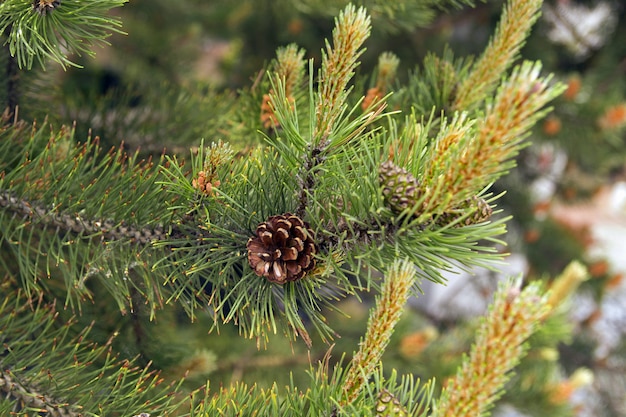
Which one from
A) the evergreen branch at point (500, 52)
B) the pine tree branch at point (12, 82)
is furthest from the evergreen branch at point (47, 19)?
the evergreen branch at point (500, 52)

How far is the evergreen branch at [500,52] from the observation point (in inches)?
12.9

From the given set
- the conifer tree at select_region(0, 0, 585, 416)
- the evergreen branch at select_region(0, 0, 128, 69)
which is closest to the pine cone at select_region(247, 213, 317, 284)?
the conifer tree at select_region(0, 0, 585, 416)

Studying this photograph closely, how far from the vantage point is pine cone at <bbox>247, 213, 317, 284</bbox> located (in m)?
0.30

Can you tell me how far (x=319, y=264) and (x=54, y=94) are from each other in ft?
1.09

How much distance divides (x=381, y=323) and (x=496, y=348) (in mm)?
68

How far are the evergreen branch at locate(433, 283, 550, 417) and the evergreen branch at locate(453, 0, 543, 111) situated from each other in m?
0.17

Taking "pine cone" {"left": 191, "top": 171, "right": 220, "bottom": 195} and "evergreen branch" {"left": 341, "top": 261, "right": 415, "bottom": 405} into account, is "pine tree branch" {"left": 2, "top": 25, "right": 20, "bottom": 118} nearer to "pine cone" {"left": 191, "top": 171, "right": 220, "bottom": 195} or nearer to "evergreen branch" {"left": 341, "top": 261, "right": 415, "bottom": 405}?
"pine cone" {"left": 191, "top": 171, "right": 220, "bottom": 195}

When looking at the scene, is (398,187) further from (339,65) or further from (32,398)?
(32,398)

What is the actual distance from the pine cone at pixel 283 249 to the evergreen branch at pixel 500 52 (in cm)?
17

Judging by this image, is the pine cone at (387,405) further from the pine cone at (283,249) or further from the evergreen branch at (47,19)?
the evergreen branch at (47,19)

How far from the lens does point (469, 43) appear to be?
3.34 feet

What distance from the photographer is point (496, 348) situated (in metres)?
0.23

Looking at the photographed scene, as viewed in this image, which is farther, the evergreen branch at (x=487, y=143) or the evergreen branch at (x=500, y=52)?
the evergreen branch at (x=500, y=52)

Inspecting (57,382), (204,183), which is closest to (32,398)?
(57,382)
